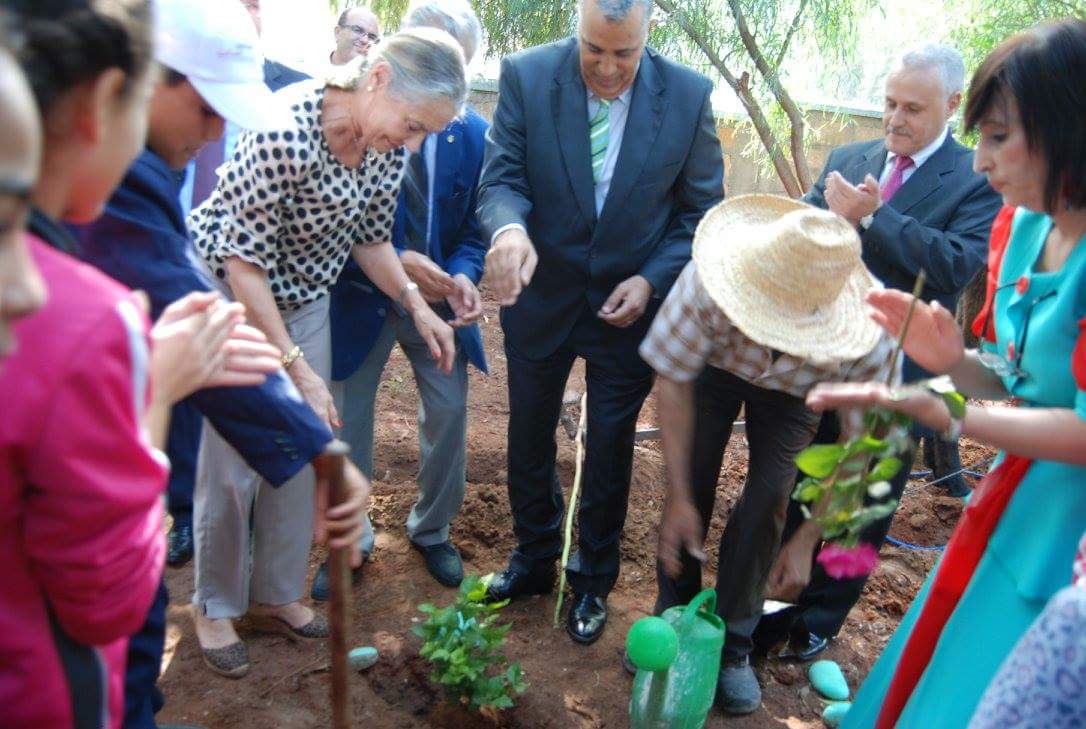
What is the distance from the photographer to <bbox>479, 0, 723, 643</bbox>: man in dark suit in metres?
3.08

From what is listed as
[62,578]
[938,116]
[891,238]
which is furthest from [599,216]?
[62,578]

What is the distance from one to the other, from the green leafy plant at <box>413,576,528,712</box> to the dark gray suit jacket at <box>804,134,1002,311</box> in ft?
5.81

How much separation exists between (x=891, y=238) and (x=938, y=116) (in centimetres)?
55

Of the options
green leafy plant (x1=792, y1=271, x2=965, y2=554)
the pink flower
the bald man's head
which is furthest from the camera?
the pink flower

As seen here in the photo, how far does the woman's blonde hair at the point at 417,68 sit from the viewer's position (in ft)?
8.43

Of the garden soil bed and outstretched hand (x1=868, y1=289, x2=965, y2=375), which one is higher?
outstretched hand (x1=868, y1=289, x2=965, y2=375)

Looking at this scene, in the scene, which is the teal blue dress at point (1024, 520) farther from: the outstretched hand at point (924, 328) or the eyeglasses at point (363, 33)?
the eyeglasses at point (363, 33)

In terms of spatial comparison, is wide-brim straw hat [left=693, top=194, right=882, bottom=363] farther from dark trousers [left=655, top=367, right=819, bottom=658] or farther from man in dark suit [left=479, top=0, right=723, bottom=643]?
man in dark suit [left=479, top=0, right=723, bottom=643]

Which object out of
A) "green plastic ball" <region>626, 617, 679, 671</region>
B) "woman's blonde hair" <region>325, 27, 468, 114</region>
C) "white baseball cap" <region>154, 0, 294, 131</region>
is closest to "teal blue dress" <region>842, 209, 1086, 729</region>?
"green plastic ball" <region>626, 617, 679, 671</region>

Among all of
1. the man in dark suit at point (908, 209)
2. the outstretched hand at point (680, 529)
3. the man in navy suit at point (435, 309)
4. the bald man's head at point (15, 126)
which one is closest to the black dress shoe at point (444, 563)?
the man in navy suit at point (435, 309)

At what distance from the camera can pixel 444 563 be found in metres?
3.57

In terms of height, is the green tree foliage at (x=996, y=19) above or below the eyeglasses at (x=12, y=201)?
above

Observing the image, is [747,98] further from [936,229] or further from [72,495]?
[72,495]

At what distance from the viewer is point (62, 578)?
1187 mm
